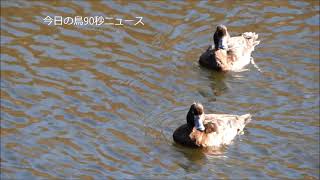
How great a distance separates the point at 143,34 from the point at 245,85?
323 centimetres

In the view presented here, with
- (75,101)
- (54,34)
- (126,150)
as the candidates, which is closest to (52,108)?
(75,101)

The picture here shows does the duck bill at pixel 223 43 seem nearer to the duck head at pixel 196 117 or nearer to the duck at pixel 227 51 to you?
the duck at pixel 227 51

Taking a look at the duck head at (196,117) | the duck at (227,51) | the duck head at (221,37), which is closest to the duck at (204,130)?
the duck head at (196,117)

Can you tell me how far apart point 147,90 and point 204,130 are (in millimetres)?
2066

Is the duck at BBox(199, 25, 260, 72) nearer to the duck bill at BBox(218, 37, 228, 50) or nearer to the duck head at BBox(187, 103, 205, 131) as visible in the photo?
the duck bill at BBox(218, 37, 228, 50)

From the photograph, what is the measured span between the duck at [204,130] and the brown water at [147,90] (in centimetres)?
20

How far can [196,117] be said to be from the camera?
56.6 feet

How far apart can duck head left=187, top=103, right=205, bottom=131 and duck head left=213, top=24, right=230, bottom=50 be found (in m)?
3.62

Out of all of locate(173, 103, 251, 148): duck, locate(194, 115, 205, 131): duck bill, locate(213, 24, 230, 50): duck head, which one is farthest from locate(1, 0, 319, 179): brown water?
locate(213, 24, 230, 50): duck head

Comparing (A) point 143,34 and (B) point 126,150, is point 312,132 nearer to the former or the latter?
(B) point 126,150

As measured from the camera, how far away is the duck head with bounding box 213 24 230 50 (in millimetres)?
20500

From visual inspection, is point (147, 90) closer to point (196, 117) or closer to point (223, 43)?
point (196, 117)

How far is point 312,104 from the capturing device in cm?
1852

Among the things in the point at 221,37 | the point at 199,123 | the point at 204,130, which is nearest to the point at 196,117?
the point at 199,123
